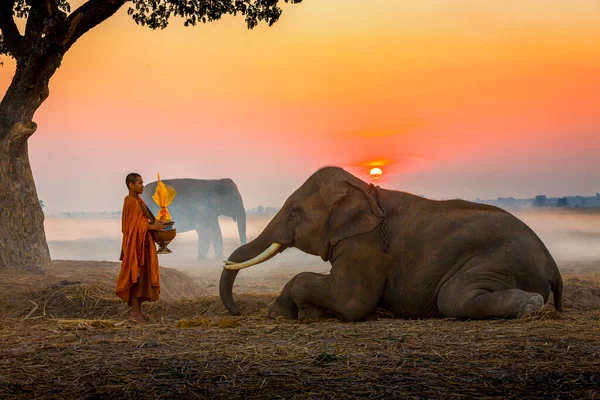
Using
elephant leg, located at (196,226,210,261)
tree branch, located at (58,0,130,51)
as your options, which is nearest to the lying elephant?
tree branch, located at (58,0,130,51)

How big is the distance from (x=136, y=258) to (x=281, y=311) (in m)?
2.07

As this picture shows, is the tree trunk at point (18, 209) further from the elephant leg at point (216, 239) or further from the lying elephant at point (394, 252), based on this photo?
the elephant leg at point (216, 239)

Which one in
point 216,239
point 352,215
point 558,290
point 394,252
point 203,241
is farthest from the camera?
point 216,239

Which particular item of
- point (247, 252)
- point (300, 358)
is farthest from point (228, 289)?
point (300, 358)

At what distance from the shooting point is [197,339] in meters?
8.30

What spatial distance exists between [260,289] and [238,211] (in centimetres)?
1994

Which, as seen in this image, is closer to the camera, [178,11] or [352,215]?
[352,215]

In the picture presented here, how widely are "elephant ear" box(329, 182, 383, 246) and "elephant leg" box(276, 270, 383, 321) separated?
58 centimetres

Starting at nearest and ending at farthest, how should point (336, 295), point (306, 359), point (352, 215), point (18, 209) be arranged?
point (306, 359), point (336, 295), point (352, 215), point (18, 209)

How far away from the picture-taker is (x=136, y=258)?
10781 mm

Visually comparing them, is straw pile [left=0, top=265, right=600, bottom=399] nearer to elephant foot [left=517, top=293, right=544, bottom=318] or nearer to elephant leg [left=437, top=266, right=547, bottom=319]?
elephant foot [left=517, top=293, right=544, bottom=318]

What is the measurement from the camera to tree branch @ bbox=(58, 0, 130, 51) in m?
16.7

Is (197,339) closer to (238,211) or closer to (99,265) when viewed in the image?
(99,265)

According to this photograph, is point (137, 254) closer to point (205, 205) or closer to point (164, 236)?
point (164, 236)
